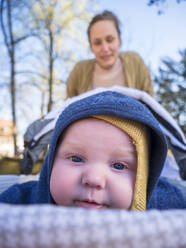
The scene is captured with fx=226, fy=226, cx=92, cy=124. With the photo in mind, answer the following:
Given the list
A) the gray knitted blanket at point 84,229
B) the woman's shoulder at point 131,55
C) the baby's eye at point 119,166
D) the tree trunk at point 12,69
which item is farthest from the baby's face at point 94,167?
the tree trunk at point 12,69

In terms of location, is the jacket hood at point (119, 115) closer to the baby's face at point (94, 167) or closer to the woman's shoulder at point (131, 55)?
the baby's face at point (94, 167)

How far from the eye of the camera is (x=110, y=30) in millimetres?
1790

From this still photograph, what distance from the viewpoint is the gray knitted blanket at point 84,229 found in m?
0.24

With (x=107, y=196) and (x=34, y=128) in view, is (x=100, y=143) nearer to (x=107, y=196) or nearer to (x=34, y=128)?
(x=107, y=196)

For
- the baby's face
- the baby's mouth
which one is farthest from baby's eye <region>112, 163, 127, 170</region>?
the baby's mouth

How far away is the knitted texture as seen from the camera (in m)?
0.64

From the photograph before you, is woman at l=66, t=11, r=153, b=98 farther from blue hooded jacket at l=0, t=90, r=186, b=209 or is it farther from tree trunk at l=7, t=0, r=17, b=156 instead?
tree trunk at l=7, t=0, r=17, b=156

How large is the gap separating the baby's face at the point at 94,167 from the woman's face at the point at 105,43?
1.20m

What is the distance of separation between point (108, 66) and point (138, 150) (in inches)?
47.9

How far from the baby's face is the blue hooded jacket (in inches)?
1.3

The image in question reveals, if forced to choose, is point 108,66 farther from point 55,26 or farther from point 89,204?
point 55,26

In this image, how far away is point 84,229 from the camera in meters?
0.24

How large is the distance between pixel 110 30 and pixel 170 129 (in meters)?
1.02

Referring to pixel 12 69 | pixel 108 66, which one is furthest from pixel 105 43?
pixel 12 69
